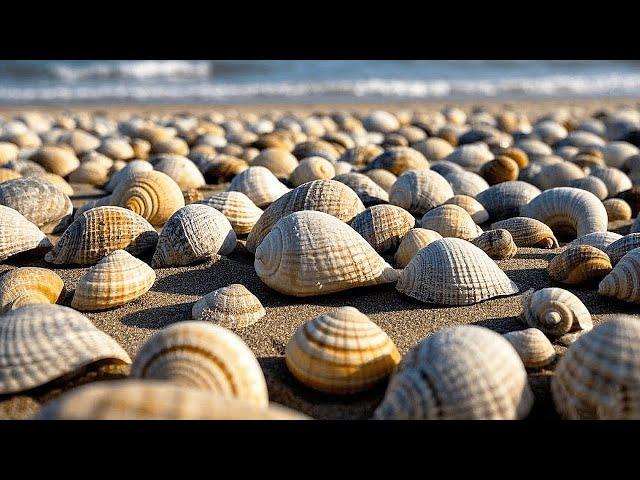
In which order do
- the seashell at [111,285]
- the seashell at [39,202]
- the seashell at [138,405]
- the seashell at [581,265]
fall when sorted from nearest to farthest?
the seashell at [138,405] < the seashell at [111,285] < the seashell at [581,265] < the seashell at [39,202]

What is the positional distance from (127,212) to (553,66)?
22.5 metres

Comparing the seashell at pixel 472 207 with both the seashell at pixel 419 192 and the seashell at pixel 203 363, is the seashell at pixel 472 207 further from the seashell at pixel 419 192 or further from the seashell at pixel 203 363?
the seashell at pixel 203 363

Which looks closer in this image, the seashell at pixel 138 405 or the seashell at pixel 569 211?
the seashell at pixel 138 405

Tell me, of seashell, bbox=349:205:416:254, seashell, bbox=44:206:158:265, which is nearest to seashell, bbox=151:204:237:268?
seashell, bbox=44:206:158:265

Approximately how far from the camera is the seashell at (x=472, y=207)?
431 centimetres

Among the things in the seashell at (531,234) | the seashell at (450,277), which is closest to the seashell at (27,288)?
the seashell at (450,277)

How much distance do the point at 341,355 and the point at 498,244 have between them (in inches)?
66.5

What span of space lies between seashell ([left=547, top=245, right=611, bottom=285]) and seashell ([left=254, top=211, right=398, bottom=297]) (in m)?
0.97

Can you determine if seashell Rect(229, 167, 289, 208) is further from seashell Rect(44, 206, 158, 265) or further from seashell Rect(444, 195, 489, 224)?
seashell Rect(444, 195, 489, 224)

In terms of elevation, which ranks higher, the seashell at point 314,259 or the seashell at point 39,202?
the seashell at point 314,259

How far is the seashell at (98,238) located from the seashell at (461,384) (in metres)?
2.07

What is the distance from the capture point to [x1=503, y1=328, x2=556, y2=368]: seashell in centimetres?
234
